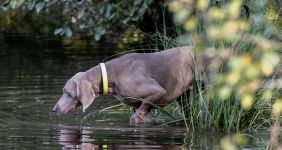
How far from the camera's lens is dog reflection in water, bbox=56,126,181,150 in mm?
7371

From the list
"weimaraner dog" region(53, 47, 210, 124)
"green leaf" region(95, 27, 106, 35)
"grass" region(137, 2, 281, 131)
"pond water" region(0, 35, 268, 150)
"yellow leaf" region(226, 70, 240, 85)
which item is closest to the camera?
"yellow leaf" region(226, 70, 240, 85)

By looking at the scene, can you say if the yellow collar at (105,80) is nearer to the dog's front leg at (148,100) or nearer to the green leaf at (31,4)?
the dog's front leg at (148,100)

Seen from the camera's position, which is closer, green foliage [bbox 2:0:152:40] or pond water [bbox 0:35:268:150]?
pond water [bbox 0:35:268:150]

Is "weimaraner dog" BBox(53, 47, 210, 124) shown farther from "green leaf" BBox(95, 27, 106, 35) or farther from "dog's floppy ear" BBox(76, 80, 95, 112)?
"green leaf" BBox(95, 27, 106, 35)

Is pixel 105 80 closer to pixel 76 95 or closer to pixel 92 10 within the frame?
pixel 76 95

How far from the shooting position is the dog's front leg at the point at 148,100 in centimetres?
876

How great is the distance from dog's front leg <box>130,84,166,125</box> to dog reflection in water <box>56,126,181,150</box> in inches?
27.3

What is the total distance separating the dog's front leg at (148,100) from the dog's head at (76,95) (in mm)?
657

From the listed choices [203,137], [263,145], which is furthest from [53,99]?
[263,145]

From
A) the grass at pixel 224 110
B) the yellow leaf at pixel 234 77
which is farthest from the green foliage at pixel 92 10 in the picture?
the yellow leaf at pixel 234 77

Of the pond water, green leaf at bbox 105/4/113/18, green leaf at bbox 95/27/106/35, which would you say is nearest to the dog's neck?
the pond water

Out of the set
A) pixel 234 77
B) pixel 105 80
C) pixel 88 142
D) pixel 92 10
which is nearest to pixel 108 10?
pixel 92 10

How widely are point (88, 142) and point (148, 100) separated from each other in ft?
4.27

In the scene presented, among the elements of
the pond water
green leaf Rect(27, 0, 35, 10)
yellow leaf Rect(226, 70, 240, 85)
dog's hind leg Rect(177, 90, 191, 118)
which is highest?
yellow leaf Rect(226, 70, 240, 85)
